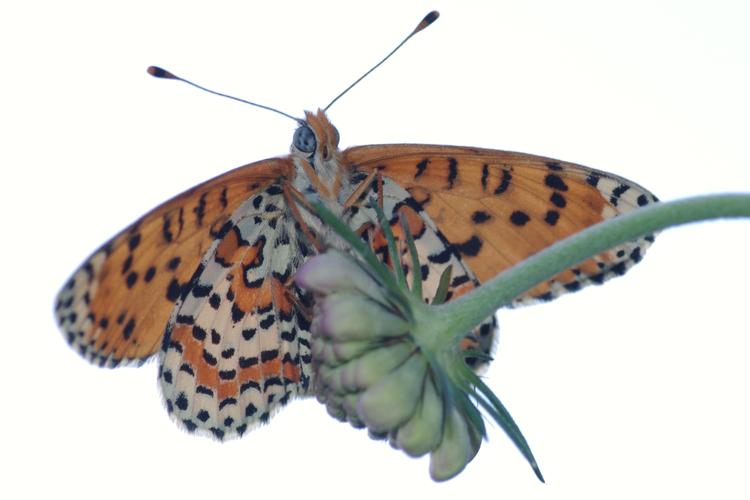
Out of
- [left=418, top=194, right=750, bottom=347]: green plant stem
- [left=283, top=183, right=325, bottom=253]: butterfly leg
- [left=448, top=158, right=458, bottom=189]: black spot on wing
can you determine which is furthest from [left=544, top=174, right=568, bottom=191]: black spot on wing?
[left=418, top=194, right=750, bottom=347]: green plant stem

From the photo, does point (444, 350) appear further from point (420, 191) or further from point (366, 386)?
point (420, 191)

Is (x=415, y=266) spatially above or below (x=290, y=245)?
below

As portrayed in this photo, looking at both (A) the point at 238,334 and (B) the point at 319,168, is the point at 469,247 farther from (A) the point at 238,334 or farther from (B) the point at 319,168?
(A) the point at 238,334

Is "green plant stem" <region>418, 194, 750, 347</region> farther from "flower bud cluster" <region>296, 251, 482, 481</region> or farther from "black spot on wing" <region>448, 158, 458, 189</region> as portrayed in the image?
"black spot on wing" <region>448, 158, 458, 189</region>

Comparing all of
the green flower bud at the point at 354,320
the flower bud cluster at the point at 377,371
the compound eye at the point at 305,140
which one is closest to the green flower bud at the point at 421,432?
the flower bud cluster at the point at 377,371

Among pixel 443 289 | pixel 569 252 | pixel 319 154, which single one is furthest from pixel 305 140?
pixel 569 252

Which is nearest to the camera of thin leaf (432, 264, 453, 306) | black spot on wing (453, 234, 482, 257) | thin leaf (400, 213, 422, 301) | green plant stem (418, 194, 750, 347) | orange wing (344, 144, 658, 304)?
green plant stem (418, 194, 750, 347)
